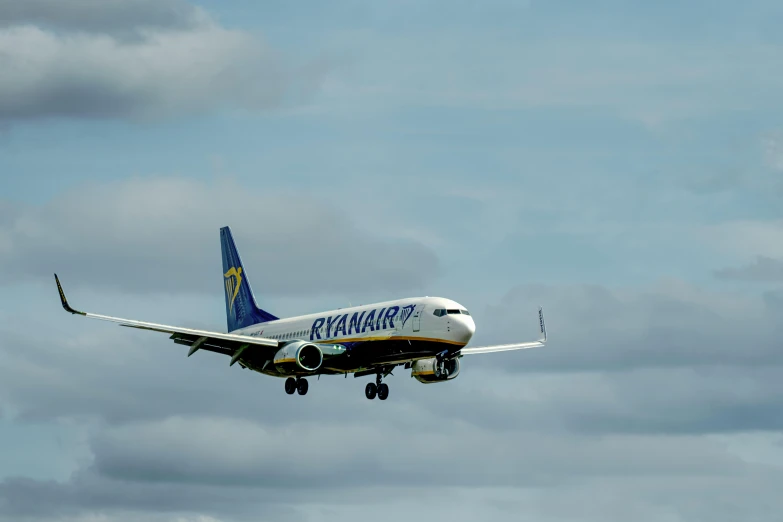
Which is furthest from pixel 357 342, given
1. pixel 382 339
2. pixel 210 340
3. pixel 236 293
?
pixel 236 293

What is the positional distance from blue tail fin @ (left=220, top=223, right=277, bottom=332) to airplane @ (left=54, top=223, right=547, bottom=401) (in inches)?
165

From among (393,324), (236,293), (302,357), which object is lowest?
(302,357)

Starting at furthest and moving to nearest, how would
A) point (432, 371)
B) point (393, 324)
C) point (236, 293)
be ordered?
point (236, 293) < point (432, 371) < point (393, 324)

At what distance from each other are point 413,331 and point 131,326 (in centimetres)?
2149

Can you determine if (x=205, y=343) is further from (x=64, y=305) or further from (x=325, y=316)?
(x=64, y=305)

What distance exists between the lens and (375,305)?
9056 cm

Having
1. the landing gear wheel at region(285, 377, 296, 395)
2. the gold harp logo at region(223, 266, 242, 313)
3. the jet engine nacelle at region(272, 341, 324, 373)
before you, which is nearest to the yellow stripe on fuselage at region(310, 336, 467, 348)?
the jet engine nacelle at region(272, 341, 324, 373)

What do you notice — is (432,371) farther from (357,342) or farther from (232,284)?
(232,284)

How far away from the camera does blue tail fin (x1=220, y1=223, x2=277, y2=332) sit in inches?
4385

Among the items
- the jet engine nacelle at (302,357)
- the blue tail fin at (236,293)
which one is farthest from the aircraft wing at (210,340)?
the blue tail fin at (236,293)

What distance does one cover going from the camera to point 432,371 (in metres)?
88.9

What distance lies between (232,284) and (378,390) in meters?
28.0

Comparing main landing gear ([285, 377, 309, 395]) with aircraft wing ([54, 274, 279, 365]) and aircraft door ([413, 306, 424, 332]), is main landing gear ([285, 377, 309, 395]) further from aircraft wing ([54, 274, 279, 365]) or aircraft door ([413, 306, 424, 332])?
aircraft door ([413, 306, 424, 332])

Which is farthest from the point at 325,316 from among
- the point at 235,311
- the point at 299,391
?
the point at 235,311
